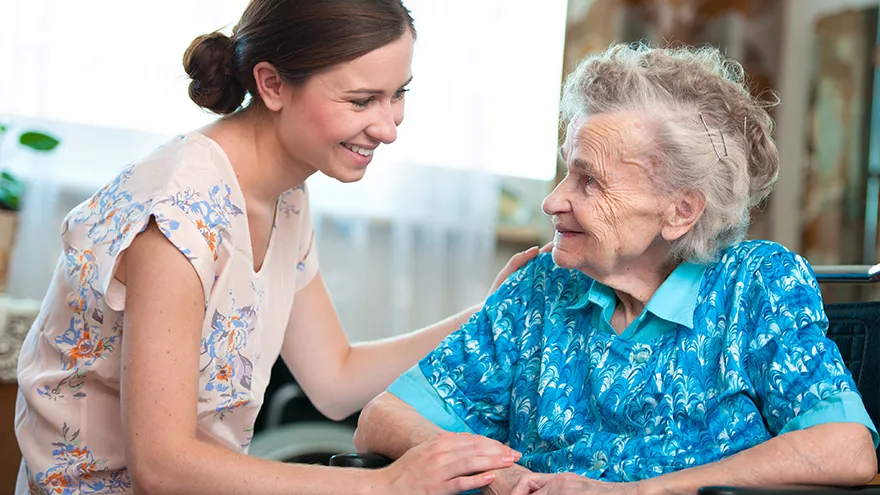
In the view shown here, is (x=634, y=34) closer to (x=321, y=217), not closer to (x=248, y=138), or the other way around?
(x=321, y=217)

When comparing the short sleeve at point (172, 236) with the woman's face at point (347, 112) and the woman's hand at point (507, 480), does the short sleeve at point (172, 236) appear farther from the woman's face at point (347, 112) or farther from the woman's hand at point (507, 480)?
the woman's hand at point (507, 480)

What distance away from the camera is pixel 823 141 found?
13.1ft

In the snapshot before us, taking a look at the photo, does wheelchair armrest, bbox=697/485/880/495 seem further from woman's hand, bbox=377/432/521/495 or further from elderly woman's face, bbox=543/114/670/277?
elderly woman's face, bbox=543/114/670/277

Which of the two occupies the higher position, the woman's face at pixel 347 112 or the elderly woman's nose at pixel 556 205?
the woman's face at pixel 347 112

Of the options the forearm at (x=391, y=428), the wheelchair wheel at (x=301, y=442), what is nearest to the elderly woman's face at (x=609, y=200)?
the forearm at (x=391, y=428)

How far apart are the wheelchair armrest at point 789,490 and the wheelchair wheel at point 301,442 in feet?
6.37

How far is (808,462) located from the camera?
4.27 feet

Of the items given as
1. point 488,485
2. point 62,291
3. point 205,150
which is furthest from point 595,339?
point 62,291

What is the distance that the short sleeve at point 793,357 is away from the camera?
4.39 feet

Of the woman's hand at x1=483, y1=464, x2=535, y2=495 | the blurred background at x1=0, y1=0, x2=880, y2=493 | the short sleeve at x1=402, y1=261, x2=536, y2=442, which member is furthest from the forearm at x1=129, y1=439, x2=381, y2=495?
the blurred background at x1=0, y1=0, x2=880, y2=493

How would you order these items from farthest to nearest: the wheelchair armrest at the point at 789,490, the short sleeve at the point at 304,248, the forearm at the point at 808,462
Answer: the short sleeve at the point at 304,248
the forearm at the point at 808,462
the wheelchair armrest at the point at 789,490

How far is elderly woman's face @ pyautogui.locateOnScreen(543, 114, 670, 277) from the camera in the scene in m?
1.53

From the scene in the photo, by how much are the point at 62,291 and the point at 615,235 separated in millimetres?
917

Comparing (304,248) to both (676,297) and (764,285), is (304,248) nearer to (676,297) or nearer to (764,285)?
(676,297)
